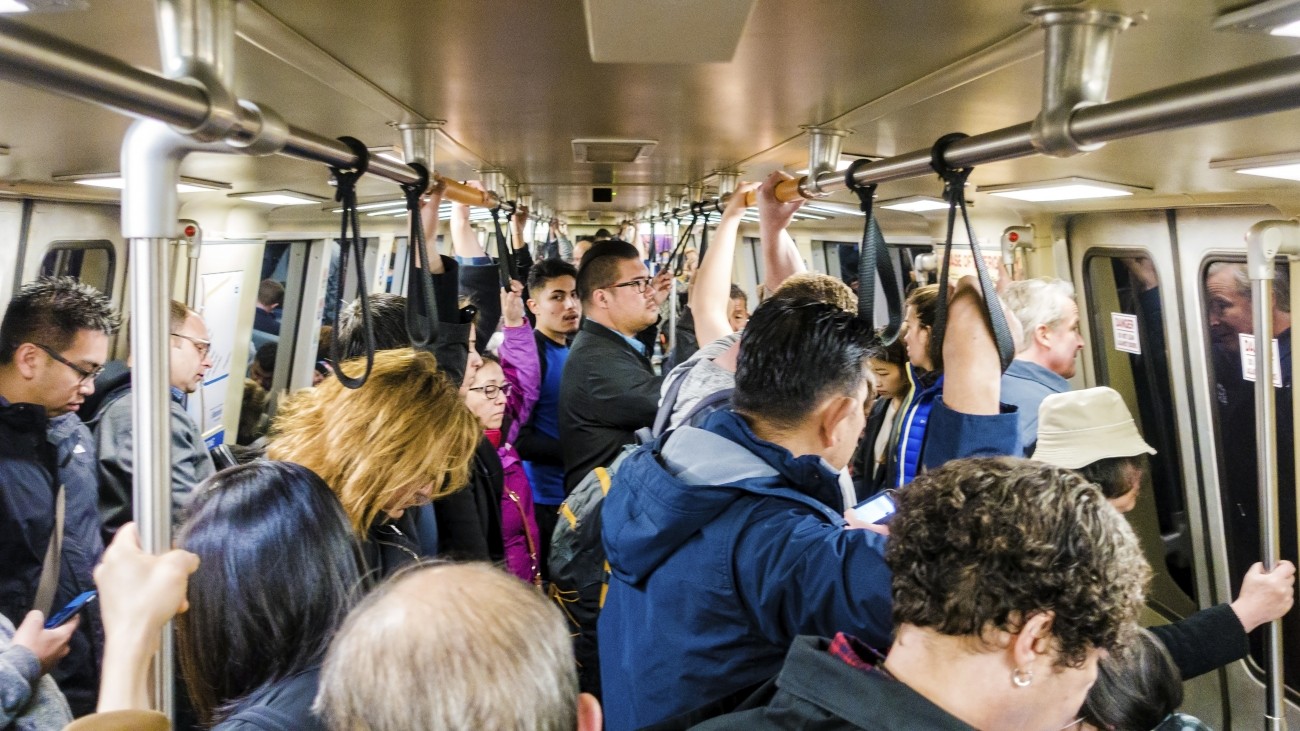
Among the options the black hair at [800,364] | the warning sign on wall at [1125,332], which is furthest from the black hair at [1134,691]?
the warning sign on wall at [1125,332]

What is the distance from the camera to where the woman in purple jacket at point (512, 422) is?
12.0 ft

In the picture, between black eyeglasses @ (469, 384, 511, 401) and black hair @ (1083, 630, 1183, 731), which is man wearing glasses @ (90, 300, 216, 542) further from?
black hair @ (1083, 630, 1183, 731)

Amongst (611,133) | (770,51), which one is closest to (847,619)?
(770,51)

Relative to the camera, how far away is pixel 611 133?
345cm

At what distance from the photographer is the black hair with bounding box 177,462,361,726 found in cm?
158

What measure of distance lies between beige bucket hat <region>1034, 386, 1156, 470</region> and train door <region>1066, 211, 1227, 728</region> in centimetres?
167

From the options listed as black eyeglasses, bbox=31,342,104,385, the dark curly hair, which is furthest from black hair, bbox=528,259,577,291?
the dark curly hair

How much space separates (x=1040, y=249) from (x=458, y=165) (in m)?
2.95

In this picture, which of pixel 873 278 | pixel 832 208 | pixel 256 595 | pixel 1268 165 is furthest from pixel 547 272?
pixel 256 595

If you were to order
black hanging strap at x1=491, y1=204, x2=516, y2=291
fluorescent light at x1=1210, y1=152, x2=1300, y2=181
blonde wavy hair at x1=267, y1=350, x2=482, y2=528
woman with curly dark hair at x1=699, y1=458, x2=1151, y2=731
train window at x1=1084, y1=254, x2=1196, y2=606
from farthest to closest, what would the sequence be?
train window at x1=1084, y1=254, x2=1196, y2=606
black hanging strap at x1=491, y1=204, x2=516, y2=291
fluorescent light at x1=1210, y1=152, x2=1300, y2=181
blonde wavy hair at x1=267, y1=350, x2=482, y2=528
woman with curly dark hair at x1=699, y1=458, x2=1151, y2=731

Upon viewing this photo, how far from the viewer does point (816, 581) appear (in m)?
1.67

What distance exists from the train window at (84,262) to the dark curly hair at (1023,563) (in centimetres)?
360

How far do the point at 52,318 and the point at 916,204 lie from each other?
13.7ft

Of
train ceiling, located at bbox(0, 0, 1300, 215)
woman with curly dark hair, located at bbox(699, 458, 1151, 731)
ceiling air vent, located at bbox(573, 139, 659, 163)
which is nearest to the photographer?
woman with curly dark hair, located at bbox(699, 458, 1151, 731)
